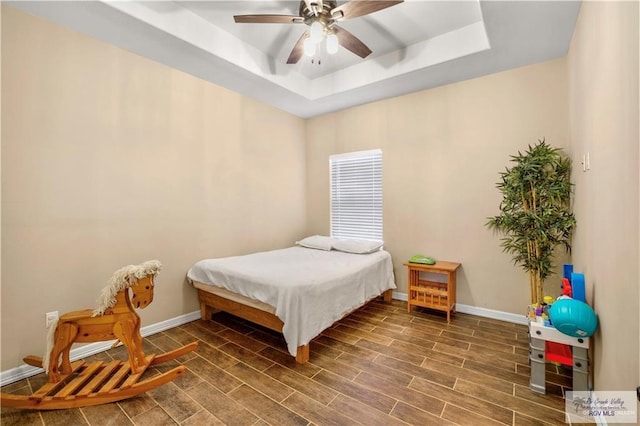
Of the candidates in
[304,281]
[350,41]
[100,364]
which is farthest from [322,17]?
[100,364]

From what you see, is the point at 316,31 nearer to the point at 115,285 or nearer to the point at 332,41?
the point at 332,41

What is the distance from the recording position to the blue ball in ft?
5.33

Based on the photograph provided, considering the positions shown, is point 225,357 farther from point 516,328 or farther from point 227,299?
point 516,328

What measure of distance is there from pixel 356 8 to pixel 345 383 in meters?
2.76

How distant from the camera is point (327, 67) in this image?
3676 mm

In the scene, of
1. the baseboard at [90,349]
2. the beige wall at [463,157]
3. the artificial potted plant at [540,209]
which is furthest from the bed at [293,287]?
the artificial potted plant at [540,209]

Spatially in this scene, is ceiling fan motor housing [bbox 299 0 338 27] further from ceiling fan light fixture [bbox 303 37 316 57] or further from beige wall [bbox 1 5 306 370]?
beige wall [bbox 1 5 306 370]

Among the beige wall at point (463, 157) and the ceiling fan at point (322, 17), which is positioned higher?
the ceiling fan at point (322, 17)

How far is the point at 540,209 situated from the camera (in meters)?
2.50

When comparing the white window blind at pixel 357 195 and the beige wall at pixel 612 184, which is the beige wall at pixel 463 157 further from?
the beige wall at pixel 612 184

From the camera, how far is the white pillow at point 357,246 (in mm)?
3592

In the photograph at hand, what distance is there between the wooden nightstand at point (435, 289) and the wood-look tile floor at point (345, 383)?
313 millimetres

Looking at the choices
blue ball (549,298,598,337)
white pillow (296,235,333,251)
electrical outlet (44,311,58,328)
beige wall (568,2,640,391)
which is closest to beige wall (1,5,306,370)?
electrical outlet (44,311,58,328)

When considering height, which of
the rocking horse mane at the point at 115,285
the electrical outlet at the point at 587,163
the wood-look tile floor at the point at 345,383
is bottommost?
the wood-look tile floor at the point at 345,383
